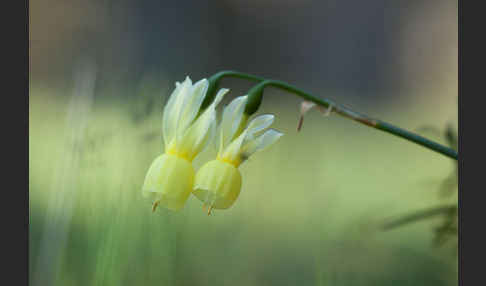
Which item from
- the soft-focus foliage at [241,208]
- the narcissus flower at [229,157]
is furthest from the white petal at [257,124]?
the soft-focus foliage at [241,208]

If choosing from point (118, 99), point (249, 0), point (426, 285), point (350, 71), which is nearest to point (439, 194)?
point (426, 285)

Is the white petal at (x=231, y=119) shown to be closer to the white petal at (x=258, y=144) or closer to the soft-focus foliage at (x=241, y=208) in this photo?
the white petal at (x=258, y=144)

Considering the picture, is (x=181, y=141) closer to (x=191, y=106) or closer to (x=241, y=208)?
(x=191, y=106)

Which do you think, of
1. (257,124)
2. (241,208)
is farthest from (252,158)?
(257,124)

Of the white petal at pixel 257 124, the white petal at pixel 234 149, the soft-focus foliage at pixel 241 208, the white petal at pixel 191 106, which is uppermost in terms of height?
the white petal at pixel 191 106

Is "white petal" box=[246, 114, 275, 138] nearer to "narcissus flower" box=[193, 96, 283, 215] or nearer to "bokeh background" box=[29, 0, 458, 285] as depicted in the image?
"narcissus flower" box=[193, 96, 283, 215]

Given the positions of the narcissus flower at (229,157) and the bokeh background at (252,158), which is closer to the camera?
the narcissus flower at (229,157)
